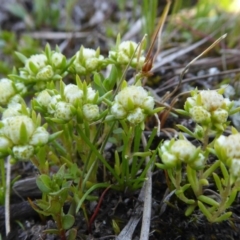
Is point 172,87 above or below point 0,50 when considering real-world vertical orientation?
below

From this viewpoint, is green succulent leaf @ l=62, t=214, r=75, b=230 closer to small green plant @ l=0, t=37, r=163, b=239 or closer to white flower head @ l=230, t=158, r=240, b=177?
small green plant @ l=0, t=37, r=163, b=239

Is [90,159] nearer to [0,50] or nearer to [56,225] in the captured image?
[56,225]

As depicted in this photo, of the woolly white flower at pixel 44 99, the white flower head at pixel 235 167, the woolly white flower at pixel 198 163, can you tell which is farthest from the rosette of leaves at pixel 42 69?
the white flower head at pixel 235 167

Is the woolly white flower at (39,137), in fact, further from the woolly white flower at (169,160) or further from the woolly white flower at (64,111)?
the woolly white flower at (169,160)

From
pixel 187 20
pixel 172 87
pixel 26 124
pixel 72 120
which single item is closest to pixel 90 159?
pixel 72 120

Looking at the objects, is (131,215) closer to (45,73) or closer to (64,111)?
(64,111)

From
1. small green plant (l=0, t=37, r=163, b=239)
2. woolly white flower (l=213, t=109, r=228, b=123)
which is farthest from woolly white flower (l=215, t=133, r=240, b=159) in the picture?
small green plant (l=0, t=37, r=163, b=239)
